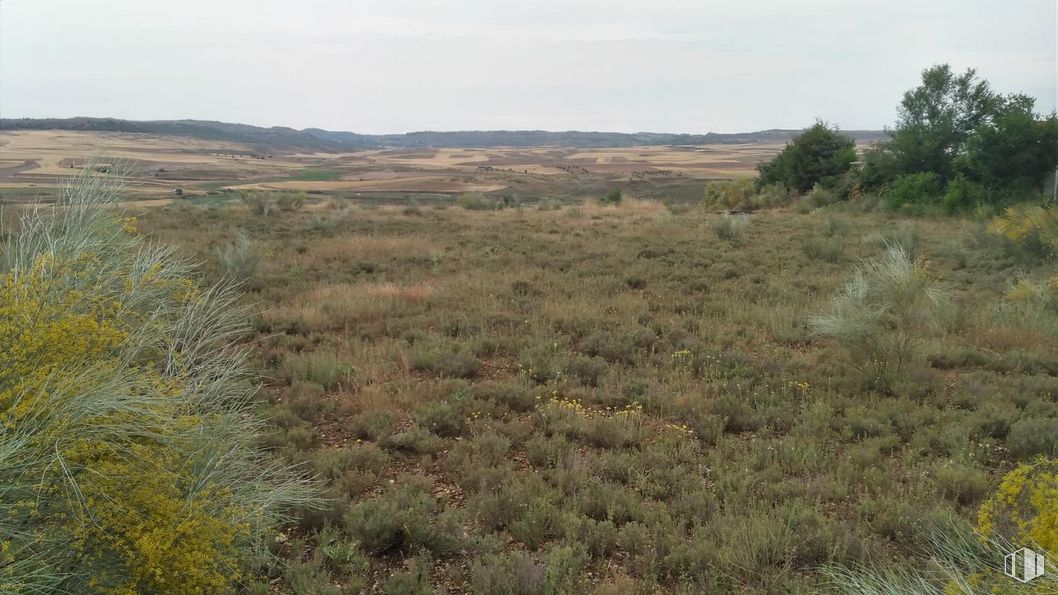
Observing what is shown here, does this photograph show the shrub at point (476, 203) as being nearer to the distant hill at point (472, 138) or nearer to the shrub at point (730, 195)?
the shrub at point (730, 195)

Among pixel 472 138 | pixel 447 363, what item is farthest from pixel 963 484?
pixel 472 138

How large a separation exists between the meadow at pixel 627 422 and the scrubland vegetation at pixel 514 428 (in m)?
0.03

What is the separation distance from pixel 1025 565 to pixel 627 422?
9.96 ft

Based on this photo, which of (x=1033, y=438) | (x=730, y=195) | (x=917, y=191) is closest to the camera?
(x=1033, y=438)

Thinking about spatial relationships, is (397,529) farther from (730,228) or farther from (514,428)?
(730,228)

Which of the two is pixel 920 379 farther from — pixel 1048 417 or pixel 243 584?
pixel 243 584

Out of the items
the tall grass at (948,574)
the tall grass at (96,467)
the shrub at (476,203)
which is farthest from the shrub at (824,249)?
the shrub at (476,203)

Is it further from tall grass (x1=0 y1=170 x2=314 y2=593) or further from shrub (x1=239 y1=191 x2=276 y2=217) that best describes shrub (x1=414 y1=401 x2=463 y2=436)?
shrub (x1=239 y1=191 x2=276 y2=217)

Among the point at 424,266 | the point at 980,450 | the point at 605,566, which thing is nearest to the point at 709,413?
the point at 980,450

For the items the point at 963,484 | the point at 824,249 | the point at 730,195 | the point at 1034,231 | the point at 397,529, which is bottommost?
the point at 397,529

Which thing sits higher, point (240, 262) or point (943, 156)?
point (943, 156)

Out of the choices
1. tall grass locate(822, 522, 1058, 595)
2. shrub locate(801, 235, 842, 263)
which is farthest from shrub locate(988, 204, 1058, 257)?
tall grass locate(822, 522, 1058, 595)

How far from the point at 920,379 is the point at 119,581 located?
6620 millimetres

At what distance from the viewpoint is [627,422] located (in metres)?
5.17
